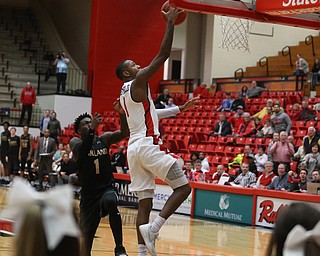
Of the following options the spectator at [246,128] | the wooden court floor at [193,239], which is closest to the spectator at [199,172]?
the wooden court floor at [193,239]

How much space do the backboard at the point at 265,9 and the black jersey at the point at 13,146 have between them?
14.2 meters

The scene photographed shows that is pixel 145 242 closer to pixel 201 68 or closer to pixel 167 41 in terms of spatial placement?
pixel 167 41

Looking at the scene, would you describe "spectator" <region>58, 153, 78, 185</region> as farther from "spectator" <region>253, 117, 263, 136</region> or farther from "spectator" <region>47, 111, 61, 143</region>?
"spectator" <region>253, 117, 263, 136</region>

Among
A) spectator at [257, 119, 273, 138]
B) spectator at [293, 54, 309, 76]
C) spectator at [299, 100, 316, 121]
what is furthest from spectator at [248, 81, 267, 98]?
spectator at [257, 119, 273, 138]

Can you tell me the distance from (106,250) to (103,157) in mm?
2303

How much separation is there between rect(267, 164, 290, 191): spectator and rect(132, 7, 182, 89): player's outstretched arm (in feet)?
28.4

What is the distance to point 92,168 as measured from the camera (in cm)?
718

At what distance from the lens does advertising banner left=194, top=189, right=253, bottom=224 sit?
49.2 ft

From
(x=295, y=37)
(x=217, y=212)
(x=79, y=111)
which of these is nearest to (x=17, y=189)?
(x=217, y=212)

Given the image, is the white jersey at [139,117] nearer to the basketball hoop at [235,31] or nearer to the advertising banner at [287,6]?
the advertising banner at [287,6]

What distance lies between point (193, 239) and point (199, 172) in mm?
6579

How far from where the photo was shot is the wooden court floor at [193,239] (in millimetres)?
9594

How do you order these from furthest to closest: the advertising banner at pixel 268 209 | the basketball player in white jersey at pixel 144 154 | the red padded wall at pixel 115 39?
the red padded wall at pixel 115 39 < the advertising banner at pixel 268 209 < the basketball player in white jersey at pixel 144 154

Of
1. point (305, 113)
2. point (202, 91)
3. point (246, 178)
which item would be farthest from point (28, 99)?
point (246, 178)
